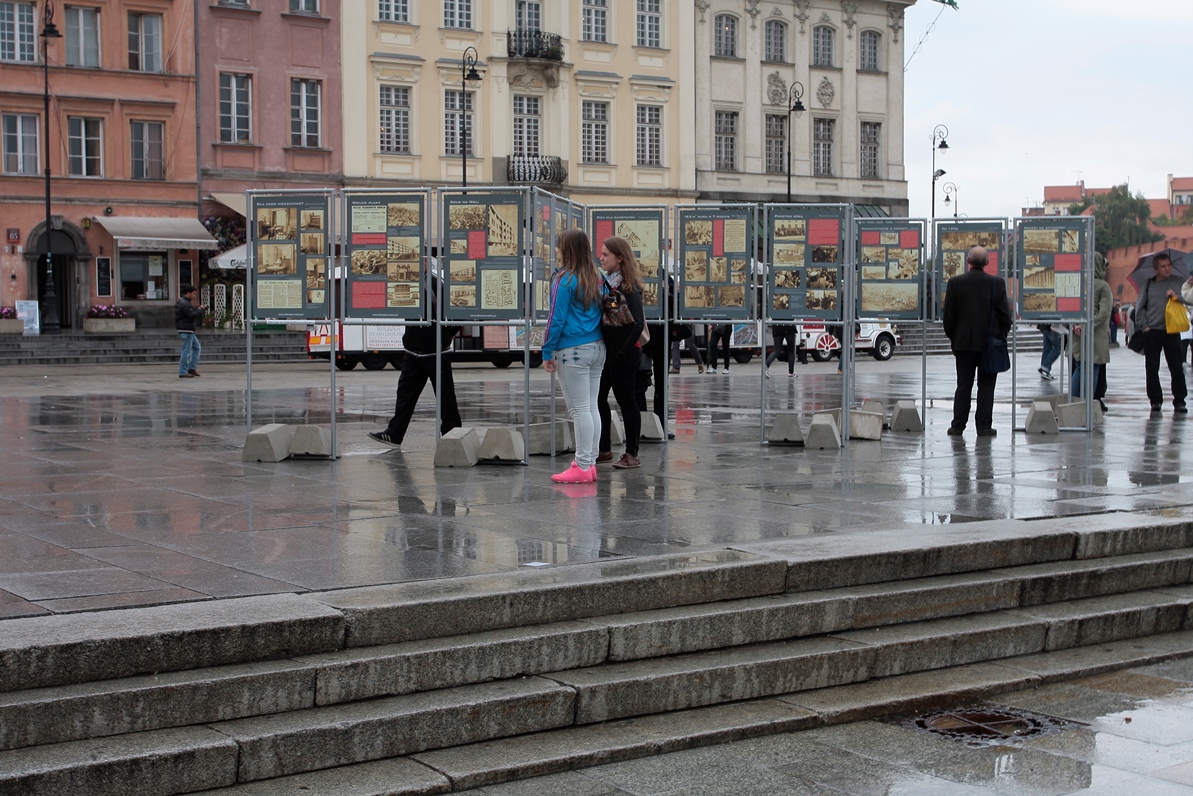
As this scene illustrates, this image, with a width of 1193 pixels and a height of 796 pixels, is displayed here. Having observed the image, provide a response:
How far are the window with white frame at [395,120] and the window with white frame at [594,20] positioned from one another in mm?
6878

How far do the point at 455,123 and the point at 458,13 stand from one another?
3524 millimetres

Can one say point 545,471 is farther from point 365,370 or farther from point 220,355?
point 220,355

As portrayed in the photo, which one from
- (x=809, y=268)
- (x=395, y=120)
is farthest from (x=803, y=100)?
(x=809, y=268)

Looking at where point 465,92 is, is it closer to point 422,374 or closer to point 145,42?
point 145,42

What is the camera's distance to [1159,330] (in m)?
18.1

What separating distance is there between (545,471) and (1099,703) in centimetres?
581

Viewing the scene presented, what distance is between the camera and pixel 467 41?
4756cm

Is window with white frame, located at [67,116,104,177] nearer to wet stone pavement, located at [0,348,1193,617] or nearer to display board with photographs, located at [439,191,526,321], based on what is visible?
wet stone pavement, located at [0,348,1193,617]

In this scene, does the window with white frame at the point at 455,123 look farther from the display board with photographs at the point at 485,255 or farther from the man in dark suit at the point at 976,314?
the display board with photographs at the point at 485,255

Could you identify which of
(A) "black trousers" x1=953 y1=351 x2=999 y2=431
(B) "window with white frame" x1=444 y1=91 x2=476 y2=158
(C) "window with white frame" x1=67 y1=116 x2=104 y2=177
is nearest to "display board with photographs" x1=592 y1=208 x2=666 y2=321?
(A) "black trousers" x1=953 y1=351 x2=999 y2=431

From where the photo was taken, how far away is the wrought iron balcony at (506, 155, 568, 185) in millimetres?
48094

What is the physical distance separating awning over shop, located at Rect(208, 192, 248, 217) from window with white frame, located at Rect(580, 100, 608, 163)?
38.6 feet

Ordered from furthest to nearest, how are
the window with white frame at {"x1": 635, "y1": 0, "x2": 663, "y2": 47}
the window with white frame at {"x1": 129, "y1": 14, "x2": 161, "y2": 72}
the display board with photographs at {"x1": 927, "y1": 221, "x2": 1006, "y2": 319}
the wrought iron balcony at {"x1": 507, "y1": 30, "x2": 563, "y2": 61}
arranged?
1. the window with white frame at {"x1": 635, "y1": 0, "x2": 663, "y2": 47}
2. the wrought iron balcony at {"x1": 507, "y1": 30, "x2": 563, "y2": 61}
3. the window with white frame at {"x1": 129, "y1": 14, "x2": 161, "y2": 72}
4. the display board with photographs at {"x1": 927, "y1": 221, "x2": 1006, "y2": 319}

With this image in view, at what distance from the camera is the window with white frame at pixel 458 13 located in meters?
47.2
